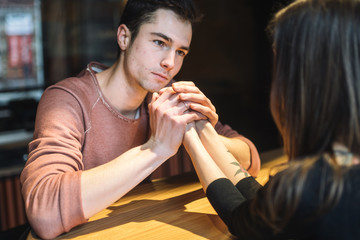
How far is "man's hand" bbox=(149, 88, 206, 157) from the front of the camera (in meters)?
1.29

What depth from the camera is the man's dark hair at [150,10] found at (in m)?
1.65

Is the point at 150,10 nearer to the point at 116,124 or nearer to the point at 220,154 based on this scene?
the point at 116,124

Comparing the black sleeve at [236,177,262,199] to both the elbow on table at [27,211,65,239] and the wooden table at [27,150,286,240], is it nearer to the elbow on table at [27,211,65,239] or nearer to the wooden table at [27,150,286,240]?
the wooden table at [27,150,286,240]

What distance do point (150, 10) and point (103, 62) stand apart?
2.95 meters

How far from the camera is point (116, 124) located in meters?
1.64

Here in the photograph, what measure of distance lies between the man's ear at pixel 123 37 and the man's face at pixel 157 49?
0.06 m

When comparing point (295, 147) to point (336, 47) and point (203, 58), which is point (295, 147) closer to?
point (336, 47)

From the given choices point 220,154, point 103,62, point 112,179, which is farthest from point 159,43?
point 103,62

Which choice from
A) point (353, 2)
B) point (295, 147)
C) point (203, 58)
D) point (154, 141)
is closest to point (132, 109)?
point (154, 141)

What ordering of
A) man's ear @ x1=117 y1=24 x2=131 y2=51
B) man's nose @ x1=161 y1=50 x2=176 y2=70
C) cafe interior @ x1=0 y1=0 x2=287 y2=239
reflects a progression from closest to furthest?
man's nose @ x1=161 y1=50 x2=176 y2=70 → man's ear @ x1=117 y1=24 x2=131 y2=51 → cafe interior @ x1=0 y1=0 x2=287 y2=239

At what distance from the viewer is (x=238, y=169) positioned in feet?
4.22

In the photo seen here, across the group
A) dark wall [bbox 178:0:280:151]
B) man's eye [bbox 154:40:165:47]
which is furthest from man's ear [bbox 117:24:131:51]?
dark wall [bbox 178:0:280:151]

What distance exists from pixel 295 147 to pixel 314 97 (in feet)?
0.41

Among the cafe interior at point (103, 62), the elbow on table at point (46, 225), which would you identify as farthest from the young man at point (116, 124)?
the cafe interior at point (103, 62)
